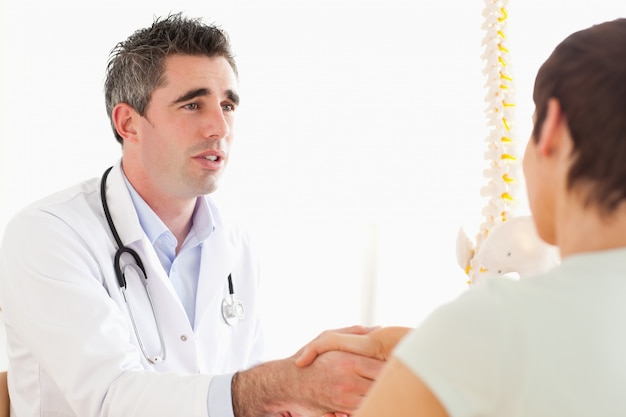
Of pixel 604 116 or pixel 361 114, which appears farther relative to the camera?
pixel 361 114

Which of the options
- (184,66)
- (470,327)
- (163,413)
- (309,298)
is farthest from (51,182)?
(470,327)

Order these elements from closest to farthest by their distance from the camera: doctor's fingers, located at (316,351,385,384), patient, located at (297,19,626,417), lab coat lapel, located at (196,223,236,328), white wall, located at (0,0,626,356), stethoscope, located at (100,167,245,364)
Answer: patient, located at (297,19,626,417) < doctor's fingers, located at (316,351,385,384) < stethoscope, located at (100,167,245,364) < lab coat lapel, located at (196,223,236,328) < white wall, located at (0,0,626,356)

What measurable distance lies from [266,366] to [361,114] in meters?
2.29

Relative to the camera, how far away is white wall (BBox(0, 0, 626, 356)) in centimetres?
325

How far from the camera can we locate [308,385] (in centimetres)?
135

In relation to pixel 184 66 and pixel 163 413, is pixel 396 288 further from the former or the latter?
pixel 163 413

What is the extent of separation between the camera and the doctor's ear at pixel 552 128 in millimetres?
750

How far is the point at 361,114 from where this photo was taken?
3559 millimetres

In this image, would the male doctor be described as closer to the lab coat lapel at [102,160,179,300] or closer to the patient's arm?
the lab coat lapel at [102,160,179,300]

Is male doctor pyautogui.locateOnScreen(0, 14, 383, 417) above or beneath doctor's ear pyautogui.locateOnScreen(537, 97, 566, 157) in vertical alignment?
beneath

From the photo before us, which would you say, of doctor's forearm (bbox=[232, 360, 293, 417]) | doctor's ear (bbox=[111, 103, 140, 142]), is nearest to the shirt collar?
doctor's ear (bbox=[111, 103, 140, 142])

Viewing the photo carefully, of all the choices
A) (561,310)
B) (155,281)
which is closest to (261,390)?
(155,281)

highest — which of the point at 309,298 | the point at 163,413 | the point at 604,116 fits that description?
the point at 604,116

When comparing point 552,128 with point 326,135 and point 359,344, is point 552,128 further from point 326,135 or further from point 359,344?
point 326,135
